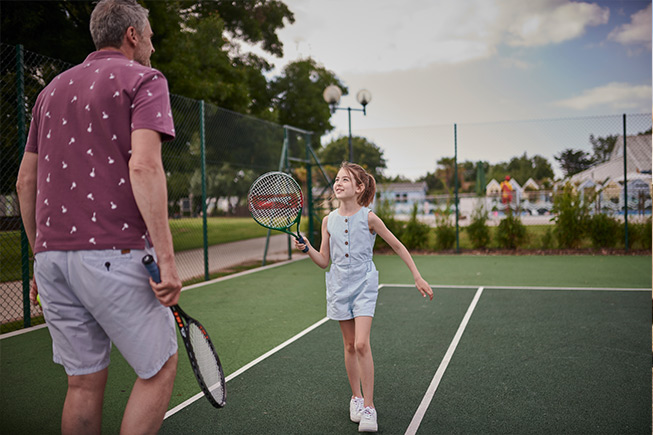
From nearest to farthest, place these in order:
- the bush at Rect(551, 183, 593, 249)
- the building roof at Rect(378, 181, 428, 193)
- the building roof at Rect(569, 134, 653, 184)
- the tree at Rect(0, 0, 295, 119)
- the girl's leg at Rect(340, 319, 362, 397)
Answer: the girl's leg at Rect(340, 319, 362, 397) < the tree at Rect(0, 0, 295, 119) < the bush at Rect(551, 183, 593, 249) < the building roof at Rect(569, 134, 653, 184) < the building roof at Rect(378, 181, 428, 193)

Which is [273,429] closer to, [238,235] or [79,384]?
[79,384]

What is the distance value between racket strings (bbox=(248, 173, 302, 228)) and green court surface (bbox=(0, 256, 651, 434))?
46.6 inches

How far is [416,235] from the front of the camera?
12.4m

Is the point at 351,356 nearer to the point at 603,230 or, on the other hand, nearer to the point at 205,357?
the point at 205,357

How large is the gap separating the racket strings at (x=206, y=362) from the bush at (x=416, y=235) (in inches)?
411

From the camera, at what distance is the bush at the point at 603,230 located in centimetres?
1112

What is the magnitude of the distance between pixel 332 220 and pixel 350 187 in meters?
0.25

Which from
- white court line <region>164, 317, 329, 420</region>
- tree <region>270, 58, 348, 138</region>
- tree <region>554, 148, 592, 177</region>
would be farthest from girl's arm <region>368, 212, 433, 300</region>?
tree <region>270, 58, 348, 138</region>

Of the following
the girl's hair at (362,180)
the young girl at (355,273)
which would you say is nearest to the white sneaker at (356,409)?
the young girl at (355,273)

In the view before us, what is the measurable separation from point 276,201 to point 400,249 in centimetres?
77

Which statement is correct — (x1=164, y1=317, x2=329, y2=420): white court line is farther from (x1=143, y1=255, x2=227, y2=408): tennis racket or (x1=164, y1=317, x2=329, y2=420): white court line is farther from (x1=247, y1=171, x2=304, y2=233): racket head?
(x1=247, y1=171, x2=304, y2=233): racket head

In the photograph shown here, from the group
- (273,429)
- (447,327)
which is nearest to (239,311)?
(447,327)

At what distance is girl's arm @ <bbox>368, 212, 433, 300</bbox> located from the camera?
2822 mm

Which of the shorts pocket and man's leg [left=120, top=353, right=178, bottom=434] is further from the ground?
the shorts pocket
